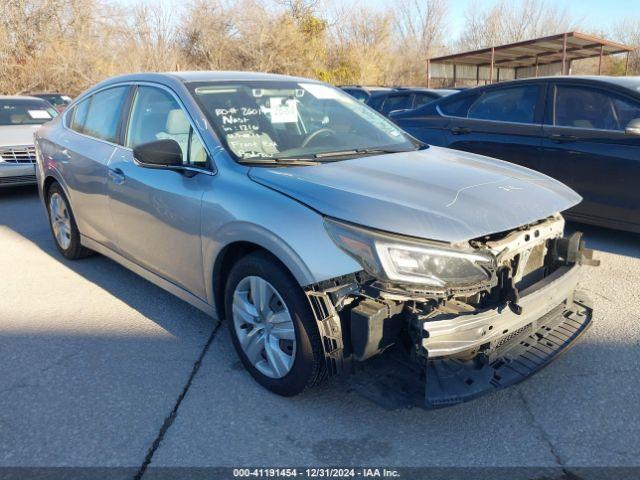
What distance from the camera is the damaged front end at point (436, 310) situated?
2414mm

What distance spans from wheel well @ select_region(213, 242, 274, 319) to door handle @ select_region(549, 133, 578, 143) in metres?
3.84

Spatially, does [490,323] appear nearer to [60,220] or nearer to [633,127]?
[633,127]

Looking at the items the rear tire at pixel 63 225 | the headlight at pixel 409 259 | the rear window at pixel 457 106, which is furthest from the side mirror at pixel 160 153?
the rear window at pixel 457 106

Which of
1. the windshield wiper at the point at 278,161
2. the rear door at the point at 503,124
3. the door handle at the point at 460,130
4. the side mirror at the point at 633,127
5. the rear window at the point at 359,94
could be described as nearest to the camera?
the windshield wiper at the point at 278,161

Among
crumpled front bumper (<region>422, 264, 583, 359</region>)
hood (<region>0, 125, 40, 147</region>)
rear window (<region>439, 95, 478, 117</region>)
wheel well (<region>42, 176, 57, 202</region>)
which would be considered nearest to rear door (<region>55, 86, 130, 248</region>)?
wheel well (<region>42, 176, 57, 202</region>)

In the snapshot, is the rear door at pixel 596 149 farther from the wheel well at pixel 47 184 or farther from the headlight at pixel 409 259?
the wheel well at pixel 47 184

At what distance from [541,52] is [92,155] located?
2490cm

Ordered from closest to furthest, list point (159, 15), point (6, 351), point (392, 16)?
point (6, 351)
point (159, 15)
point (392, 16)

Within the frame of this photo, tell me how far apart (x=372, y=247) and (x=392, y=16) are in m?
40.9

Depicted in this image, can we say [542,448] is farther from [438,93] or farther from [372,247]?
[438,93]

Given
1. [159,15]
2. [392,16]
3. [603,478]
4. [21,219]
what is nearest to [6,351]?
[603,478]

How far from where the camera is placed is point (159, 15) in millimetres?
32406

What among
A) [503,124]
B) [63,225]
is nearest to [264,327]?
[63,225]

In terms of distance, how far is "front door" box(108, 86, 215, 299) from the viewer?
3.27 m
